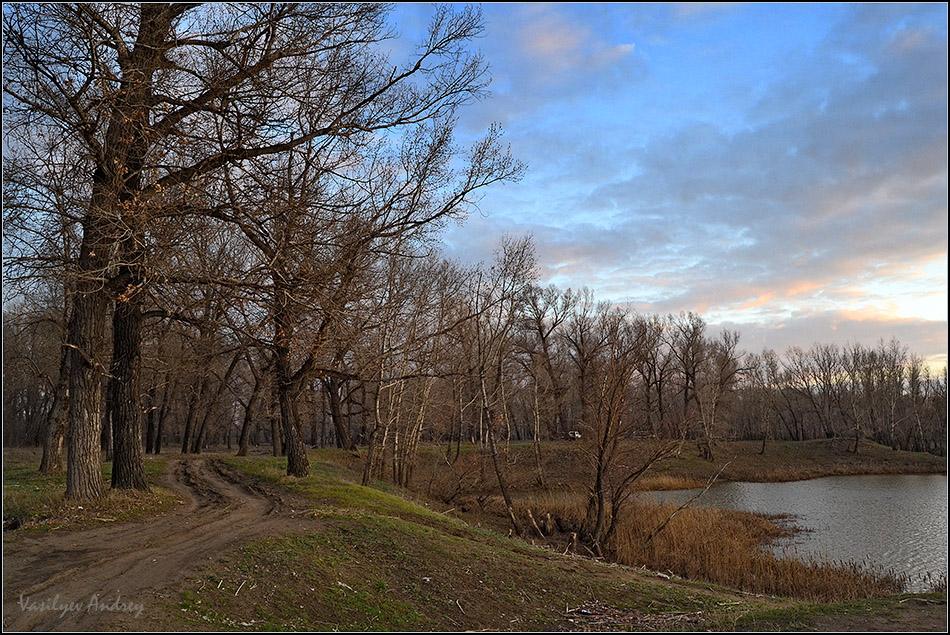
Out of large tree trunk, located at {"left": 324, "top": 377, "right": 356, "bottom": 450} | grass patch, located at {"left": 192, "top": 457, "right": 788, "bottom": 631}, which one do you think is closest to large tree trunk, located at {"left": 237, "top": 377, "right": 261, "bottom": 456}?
large tree trunk, located at {"left": 324, "top": 377, "right": 356, "bottom": 450}

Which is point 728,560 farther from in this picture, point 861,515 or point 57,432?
point 57,432

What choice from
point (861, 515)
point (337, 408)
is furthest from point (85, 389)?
point (861, 515)

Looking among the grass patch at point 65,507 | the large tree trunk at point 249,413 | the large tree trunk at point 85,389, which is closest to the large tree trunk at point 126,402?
the grass patch at point 65,507

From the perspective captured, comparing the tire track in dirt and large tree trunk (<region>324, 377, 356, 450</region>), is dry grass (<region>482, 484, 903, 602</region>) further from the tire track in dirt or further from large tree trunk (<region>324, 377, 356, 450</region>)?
large tree trunk (<region>324, 377, 356, 450</region>)

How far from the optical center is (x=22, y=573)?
6941 mm

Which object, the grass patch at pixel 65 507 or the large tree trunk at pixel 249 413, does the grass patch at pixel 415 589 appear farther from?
the large tree trunk at pixel 249 413

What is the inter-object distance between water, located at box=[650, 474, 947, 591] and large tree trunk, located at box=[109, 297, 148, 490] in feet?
51.8

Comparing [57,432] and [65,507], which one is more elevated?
[57,432]

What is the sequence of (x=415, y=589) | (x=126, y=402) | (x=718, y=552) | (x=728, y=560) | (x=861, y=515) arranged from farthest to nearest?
1. (x=861, y=515)
2. (x=718, y=552)
3. (x=728, y=560)
4. (x=126, y=402)
5. (x=415, y=589)

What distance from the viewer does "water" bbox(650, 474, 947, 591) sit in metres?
16.4

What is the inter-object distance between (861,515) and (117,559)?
24.7 m

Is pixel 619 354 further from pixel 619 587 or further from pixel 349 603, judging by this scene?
pixel 349 603

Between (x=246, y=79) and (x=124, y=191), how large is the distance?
2.77 metres

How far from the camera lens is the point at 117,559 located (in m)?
7.43
